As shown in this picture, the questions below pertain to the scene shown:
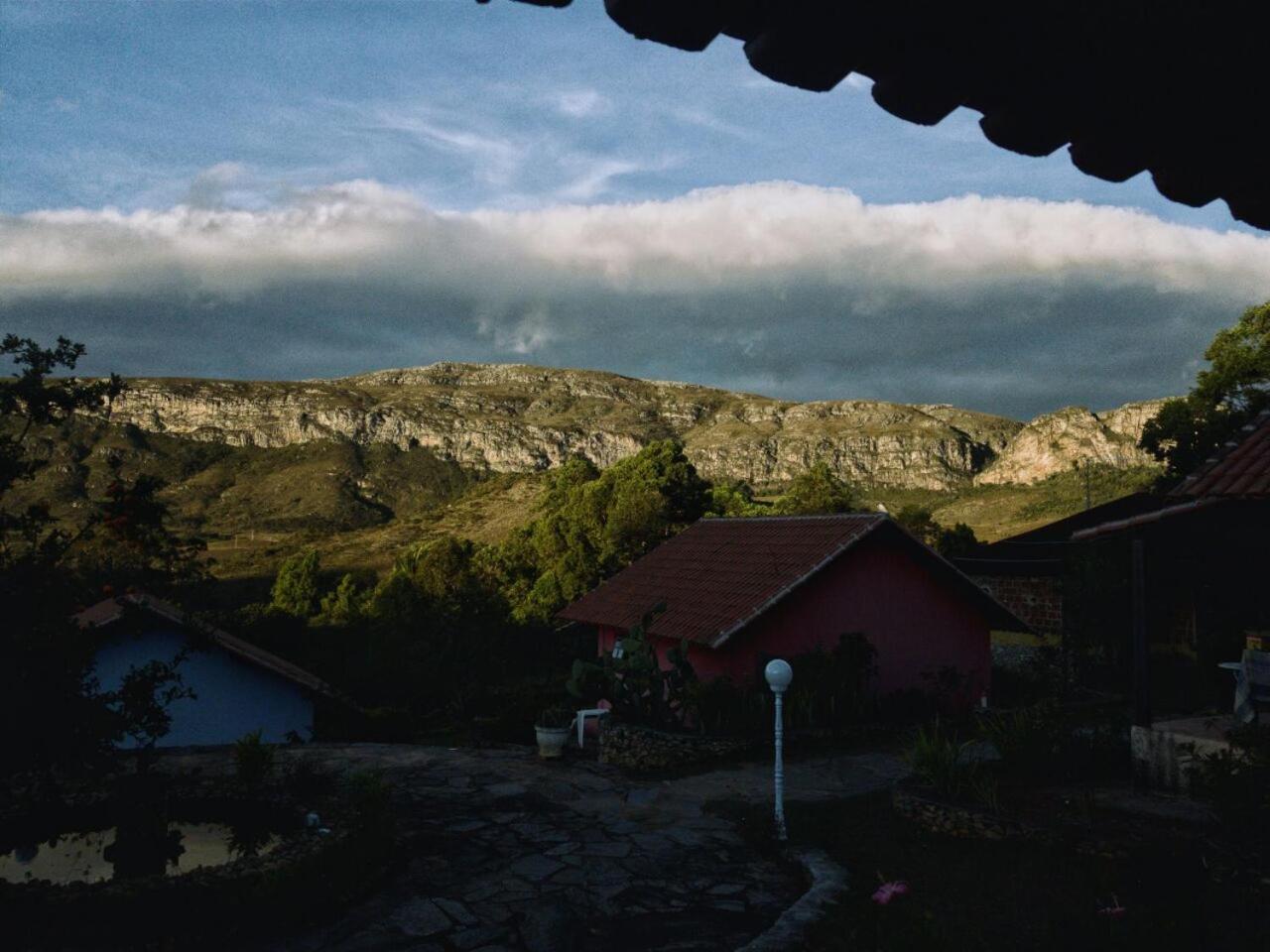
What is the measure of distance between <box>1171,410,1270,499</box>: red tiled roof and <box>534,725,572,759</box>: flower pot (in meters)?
8.79

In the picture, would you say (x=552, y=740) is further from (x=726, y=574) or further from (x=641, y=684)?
(x=726, y=574)

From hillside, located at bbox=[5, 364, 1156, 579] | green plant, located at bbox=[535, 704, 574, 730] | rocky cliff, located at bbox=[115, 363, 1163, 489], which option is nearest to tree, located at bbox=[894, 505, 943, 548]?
hillside, located at bbox=[5, 364, 1156, 579]

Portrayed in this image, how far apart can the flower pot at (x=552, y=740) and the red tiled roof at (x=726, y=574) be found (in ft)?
12.0

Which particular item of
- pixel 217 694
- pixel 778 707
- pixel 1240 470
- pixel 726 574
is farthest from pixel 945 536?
pixel 778 707

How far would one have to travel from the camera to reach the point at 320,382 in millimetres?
140625

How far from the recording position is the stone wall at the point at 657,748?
14234 millimetres

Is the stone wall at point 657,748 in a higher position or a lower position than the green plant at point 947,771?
lower

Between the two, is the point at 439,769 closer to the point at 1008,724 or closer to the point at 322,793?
the point at 322,793

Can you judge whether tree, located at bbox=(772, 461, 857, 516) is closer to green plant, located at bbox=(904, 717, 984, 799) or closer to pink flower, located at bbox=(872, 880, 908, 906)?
green plant, located at bbox=(904, 717, 984, 799)

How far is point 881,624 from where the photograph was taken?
19.6 metres

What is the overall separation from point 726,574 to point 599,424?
11355 centimetres

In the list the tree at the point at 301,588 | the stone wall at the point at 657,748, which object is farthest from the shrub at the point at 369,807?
the tree at the point at 301,588

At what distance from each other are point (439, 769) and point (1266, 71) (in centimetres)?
1316

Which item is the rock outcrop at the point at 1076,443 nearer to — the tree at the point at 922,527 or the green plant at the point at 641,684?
the tree at the point at 922,527
